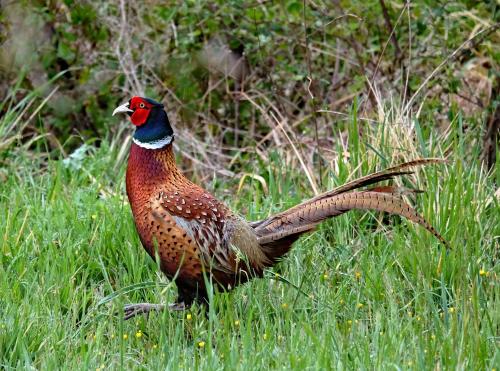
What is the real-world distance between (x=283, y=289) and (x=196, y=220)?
1.67ft

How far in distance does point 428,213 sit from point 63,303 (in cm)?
170

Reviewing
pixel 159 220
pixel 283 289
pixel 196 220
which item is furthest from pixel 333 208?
pixel 159 220

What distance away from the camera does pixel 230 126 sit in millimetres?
7555

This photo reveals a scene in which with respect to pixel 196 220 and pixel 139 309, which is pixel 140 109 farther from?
pixel 139 309

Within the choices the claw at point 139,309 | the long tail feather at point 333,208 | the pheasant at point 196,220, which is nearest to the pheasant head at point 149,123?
the pheasant at point 196,220

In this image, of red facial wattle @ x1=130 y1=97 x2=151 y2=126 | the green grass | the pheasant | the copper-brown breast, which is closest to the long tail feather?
the pheasant

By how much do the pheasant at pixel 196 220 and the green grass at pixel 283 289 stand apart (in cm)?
12

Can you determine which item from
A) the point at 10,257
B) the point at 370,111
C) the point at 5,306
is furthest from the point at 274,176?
the point at 5,306

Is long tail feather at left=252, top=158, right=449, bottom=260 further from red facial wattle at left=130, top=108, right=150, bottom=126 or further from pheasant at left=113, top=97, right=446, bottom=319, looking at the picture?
red facial wattle at left=130, top=108, right=150, bottom=126

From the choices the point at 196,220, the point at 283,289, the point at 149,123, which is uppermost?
the point at 149,123

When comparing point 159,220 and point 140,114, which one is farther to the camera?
point 140,114

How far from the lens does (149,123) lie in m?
4.59

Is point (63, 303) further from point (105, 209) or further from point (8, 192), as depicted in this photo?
point (8, 192)

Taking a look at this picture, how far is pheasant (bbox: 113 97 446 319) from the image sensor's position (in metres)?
4.32
